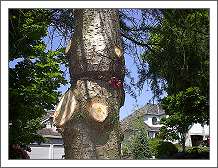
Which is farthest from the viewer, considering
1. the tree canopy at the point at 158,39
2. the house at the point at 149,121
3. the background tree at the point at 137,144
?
the house at the point at 149,121

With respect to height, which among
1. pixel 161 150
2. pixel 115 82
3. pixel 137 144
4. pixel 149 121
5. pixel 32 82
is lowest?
pixel 161 150

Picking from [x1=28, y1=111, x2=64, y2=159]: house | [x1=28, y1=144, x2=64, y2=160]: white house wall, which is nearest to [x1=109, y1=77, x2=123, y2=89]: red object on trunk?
[x1=28, y1=144, x2=64, y2=160]: white house wall

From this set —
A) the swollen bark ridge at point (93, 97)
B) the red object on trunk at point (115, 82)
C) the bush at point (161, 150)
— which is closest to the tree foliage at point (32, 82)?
the bush at point (161, 150)

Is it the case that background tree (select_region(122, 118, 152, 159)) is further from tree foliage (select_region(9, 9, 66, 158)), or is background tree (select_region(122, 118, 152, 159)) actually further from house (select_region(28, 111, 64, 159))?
tree foliage (select_region(9, 9, 66, 158))

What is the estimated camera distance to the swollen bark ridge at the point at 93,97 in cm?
199

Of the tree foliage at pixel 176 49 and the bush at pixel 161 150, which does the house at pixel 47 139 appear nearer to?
the bush at pixel 161 150

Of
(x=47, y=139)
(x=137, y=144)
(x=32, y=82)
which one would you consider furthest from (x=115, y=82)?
(x=32, y=82)

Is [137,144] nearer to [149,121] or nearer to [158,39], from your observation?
[158,39]

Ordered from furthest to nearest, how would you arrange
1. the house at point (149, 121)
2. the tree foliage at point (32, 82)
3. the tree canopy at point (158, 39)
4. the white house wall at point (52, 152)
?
the tree foliage at point (32, 82), the house at point (149, 121), the white house wall at point (52, 152), the tree canopy at point (158, 39)

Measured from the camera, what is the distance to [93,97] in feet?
6.56

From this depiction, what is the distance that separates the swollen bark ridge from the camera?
1986mm
